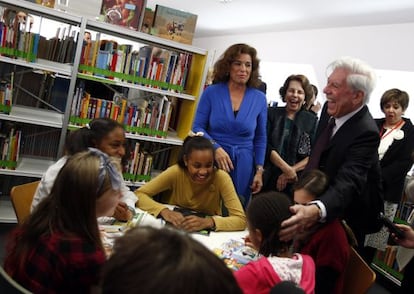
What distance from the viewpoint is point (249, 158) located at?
107 inches

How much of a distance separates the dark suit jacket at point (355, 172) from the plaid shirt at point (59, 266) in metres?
0.97

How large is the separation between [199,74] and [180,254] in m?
3.10

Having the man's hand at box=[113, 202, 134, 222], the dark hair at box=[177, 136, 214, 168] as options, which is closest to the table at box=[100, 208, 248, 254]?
the man's hand at box=[113, 202, 134, 222]

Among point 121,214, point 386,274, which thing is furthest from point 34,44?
point 386,274

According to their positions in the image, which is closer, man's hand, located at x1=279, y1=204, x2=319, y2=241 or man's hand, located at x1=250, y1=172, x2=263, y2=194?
man's hand, located at x1=279, y1=204, x2=319, y2=241

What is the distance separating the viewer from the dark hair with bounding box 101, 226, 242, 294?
0.62 metres

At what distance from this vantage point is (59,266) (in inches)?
44.9

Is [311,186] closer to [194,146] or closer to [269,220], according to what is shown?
[269,220]

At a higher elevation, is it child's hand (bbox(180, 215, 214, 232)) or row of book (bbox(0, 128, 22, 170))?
child's hand (bbox(180, 215, 214, 232))

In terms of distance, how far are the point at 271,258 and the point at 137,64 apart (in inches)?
98.9

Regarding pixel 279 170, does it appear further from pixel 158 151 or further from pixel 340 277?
pixel 340 277

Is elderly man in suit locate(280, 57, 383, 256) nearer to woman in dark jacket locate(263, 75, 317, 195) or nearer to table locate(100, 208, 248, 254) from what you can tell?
table locate(100, 208, 248, 254)

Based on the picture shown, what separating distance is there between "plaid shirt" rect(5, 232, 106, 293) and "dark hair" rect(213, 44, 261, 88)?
5.74 ft

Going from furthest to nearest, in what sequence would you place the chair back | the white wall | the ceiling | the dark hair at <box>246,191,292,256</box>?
the white wall
the ceiling
the dark hair at <box>246,191,292,256</box>
the chair back
